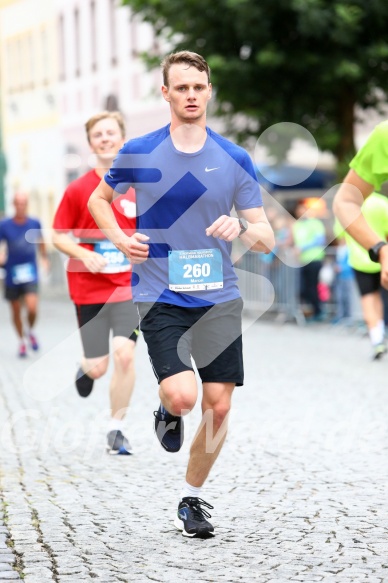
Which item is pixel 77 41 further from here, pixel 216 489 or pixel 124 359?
pixel 216 489

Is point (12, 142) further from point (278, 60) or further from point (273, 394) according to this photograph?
point (273, 394)

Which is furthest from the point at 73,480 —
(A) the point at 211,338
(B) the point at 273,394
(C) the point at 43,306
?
(C) the point at 43,306

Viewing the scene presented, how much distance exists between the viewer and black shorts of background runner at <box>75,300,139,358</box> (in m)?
8.48

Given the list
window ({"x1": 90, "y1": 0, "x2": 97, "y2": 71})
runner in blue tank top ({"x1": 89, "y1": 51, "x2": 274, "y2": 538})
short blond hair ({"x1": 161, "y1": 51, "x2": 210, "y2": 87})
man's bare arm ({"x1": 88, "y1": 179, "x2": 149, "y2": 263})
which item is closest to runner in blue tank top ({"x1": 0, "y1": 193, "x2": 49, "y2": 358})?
man's bare arm ({"x1": 88, "y1": 179, "x2": 149, "y2": 263})

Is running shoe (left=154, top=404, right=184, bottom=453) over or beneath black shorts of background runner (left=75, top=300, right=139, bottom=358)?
beneath

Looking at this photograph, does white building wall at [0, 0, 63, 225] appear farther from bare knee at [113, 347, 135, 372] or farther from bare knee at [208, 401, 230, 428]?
bare knee at [208, 401, 230, 428]

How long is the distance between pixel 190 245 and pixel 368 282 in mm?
8306

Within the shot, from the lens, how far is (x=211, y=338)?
5875 mm

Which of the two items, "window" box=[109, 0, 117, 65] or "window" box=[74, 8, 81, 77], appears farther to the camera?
"window" box=[74, 8, 81, 77]

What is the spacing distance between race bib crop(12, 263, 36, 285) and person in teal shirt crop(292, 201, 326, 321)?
15.2 ft

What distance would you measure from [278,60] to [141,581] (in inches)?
715

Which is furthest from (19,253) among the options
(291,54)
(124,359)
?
(124,359)

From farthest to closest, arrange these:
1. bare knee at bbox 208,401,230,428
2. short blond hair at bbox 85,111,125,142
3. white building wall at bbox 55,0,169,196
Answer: white building wall at bbox 55,0,169,196 → short blond hair at bbox 85,111,125,142 → bare knee at bbox 208,401,230,428

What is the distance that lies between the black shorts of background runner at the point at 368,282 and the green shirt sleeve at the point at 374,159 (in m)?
8.03
